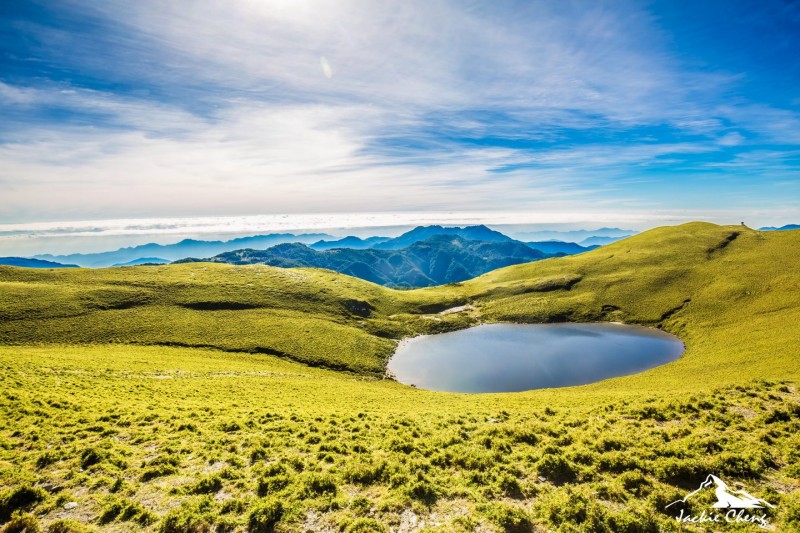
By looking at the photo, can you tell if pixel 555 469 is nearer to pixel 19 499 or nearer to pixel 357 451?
pixel 357 451

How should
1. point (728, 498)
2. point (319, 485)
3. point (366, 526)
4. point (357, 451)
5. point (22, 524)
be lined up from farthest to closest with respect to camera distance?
point (357, 451) < point (319, 485) < point (728, 498) < point (366, 526) < point (22, 524)

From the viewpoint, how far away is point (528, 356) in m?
72.8

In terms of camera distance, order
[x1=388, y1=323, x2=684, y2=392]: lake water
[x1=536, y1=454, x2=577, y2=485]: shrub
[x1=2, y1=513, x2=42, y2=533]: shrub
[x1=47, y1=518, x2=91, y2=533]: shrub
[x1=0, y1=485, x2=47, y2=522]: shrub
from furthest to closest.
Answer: [x1=388, y1=323, x2=684, y2=392]: lake water → [x1=536, y1=454, x2=577, y2=485]: shrub → [x1=0, y1=485, x2=47, y2=522]: shrub → [x1=47, y1=518, x2=91, y2=533]: shrub → [x1=2, y1=513, x2=42, y2=533]: shrub

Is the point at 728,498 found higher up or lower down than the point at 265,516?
higher up

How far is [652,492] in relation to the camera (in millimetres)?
12602

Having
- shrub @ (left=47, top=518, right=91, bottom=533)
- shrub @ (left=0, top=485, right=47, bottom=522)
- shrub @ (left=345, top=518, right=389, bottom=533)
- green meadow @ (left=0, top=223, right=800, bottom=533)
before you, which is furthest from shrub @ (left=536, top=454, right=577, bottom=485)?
shrub @ (left=0, top=485, right=47, bottom=522)

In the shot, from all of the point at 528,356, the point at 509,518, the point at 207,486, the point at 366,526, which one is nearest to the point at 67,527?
the point at 207,486

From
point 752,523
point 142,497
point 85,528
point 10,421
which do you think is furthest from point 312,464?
point 10,421

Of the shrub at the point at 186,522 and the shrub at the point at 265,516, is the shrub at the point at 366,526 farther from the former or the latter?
the shrub at the point at 186,522
